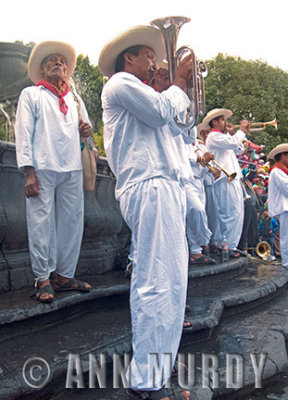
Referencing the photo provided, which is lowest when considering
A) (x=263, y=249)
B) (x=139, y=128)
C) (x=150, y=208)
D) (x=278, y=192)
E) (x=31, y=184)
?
(x=263, y=249)

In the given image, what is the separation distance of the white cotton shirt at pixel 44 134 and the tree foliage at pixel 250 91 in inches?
896

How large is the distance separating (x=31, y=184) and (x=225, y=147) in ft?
13.0

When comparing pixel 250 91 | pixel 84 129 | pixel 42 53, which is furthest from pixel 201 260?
pixel 250 91

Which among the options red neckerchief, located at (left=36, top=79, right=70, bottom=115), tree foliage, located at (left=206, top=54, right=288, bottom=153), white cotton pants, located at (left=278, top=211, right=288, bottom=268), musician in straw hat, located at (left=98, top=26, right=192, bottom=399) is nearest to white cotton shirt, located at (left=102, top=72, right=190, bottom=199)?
musician in straw hat, located at (left=98, top=26, right=192, bottom=399)

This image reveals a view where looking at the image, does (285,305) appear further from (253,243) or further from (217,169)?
(253,243)

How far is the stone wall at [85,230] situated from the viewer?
4.01m

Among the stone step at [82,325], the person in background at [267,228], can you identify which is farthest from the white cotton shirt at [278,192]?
the person in background at [267,228]

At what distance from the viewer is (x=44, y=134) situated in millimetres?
3793

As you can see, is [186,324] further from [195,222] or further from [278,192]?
[278,192]

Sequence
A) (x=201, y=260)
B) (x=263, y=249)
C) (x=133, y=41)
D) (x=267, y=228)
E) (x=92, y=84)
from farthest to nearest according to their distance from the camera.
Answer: (x=92, y=84) < (x=267, y=228) < (x=263, y=249) < (x=201, y=260) < (x=133, y=41)

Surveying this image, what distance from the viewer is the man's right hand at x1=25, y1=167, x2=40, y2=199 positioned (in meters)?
3.67

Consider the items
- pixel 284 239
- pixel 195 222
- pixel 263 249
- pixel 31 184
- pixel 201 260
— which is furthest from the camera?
pixel 263 249

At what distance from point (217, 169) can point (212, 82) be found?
2363 cm

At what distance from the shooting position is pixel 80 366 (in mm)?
2793
